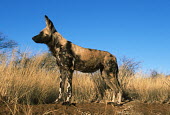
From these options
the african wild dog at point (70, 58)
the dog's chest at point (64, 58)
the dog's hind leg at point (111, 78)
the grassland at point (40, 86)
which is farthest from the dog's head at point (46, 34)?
the dog's hind leg at point (111, 78)

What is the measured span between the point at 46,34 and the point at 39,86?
1.77 m

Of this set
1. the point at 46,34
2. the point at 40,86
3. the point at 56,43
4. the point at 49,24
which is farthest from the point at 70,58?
the point at 40,86

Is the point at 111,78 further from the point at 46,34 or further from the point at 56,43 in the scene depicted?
the point at 46,34

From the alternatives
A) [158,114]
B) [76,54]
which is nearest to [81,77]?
[76,54]

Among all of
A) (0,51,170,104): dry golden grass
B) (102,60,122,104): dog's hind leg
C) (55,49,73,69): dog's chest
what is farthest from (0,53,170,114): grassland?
(55,49,73,69): dog's chest

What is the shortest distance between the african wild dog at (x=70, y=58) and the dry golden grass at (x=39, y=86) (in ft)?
3.12

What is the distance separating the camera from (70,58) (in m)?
5.95

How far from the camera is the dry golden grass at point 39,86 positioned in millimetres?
5765

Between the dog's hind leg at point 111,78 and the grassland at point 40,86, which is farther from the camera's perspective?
the dog's hind leg at point 111,78

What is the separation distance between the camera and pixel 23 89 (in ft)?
20.0

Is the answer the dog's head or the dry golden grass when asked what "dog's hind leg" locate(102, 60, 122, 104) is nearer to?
the dry golden grass

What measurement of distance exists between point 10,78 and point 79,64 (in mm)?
2129

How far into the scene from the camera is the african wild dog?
5.89 m

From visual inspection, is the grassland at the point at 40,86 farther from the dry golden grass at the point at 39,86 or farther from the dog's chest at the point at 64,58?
the dog's chest at the point at 64,58
